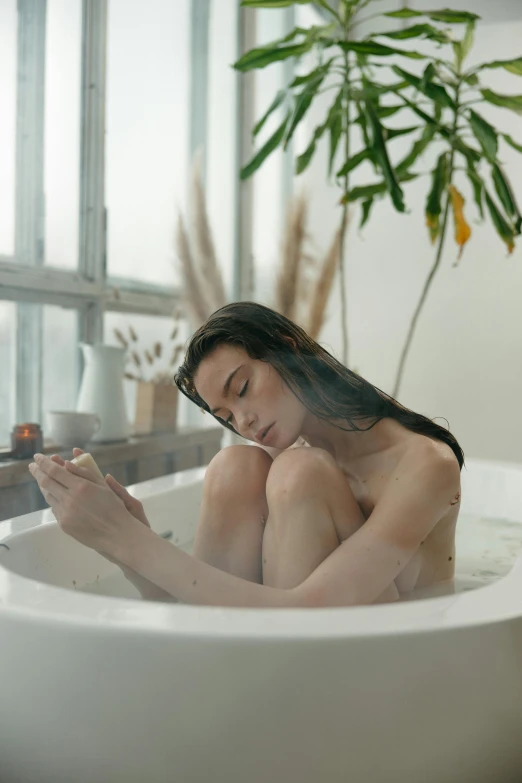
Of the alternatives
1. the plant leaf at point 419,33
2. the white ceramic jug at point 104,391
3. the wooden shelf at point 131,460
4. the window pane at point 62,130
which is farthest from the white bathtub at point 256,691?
the plant leaf at point 419,33

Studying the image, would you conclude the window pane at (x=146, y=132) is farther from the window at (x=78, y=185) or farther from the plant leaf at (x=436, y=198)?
the plant leaf at (x=436, y=198)

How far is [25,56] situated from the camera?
2088mm

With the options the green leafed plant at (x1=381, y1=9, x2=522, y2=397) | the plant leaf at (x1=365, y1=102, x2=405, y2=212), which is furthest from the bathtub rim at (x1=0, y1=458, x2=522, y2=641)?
the green leafed plant at (x1=381, y1=9, x2=522, y2=397)

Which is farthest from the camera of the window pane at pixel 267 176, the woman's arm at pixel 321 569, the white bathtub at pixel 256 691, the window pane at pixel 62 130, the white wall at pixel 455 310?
the window pane at pixel 267 176

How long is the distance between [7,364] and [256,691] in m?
1.62

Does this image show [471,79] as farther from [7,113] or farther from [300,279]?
[7,113]

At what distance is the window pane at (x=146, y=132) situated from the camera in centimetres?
252

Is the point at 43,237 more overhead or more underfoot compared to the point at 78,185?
more underfoot

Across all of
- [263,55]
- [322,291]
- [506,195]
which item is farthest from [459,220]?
[263,55]

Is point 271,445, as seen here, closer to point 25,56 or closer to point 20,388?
point 20,388

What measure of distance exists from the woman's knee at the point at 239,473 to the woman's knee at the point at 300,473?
0.26 ft

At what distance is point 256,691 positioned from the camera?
72cm

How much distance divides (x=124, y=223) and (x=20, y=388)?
73 cm

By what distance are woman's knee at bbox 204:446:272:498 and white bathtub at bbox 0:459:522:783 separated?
42cm
